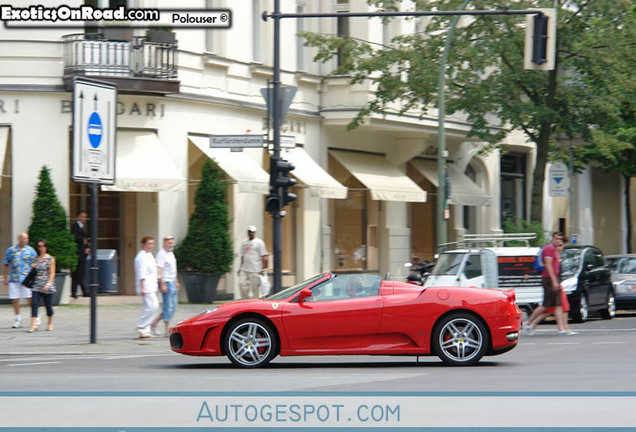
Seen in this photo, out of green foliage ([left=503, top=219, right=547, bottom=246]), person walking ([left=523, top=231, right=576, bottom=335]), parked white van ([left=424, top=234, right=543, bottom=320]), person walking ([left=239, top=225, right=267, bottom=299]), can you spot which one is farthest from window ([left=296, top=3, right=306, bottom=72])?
person walking ([left=523, top=231, right=576, bottom=335])

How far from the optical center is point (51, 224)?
25172 mm

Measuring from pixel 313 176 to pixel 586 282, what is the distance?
27.2ft

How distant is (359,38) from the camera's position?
31.9m

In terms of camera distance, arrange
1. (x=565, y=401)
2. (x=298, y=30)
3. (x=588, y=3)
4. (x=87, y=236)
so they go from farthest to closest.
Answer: (x=298, y=30) < (x=588, y=3) < (x=87, y=236) < (x=565, y=401)

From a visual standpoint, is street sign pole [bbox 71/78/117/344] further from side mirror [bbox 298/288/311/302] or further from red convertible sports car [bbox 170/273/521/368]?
side mirror [bbox 298/288/311/302]

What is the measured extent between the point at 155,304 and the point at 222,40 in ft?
35.1

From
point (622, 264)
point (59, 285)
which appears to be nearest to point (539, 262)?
point (622, 264)

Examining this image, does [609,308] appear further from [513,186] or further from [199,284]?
[513,186]

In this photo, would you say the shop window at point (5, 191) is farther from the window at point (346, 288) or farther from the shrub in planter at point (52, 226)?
the window at point (346, 288)

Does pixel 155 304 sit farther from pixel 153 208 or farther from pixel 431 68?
pixel 431 68

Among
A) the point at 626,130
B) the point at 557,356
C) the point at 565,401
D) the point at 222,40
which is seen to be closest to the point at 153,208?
the point at 222,40

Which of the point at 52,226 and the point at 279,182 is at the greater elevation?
the point at 279,182

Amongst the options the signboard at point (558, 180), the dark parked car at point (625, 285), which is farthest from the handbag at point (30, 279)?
the signboard at point (558, 180)

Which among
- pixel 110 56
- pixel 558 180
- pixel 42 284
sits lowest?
pixel 42 284
